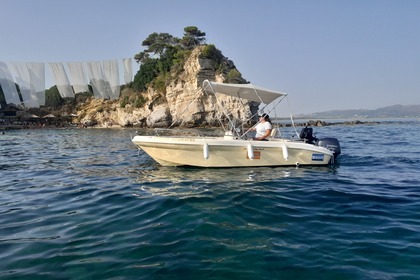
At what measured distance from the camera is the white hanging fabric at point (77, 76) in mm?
72875

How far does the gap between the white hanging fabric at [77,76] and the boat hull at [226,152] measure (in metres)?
69.0

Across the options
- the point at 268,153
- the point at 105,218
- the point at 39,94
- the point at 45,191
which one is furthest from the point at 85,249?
the point at 39,94

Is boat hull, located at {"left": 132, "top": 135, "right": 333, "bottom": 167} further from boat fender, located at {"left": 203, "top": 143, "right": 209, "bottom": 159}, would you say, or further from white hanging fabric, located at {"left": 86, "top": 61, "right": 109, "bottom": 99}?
white hanging fabric, located at {"left": 86, "top": 61, "right": 109, "bottom": 99}

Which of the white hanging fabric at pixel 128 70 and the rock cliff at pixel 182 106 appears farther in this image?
the white hanging fabric at pixel 128 70

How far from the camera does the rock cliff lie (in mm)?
58500

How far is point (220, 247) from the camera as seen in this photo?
4.79 meters

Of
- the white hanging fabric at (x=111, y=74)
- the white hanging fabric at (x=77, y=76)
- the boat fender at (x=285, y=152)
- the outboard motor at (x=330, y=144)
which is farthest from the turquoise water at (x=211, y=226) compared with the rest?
the white hanging fabric at (x=77, y=76)

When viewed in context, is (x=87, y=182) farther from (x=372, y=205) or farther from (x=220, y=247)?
(x=372, y=205)

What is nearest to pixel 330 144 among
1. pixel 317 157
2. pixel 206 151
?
pixel 317 157

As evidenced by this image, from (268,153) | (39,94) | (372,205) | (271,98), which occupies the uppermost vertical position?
(39,94)

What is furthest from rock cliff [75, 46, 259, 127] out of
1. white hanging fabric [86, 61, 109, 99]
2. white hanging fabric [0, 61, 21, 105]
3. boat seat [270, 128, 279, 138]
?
boat seat [270, 128, 279, 138]

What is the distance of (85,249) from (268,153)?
8.34 meters

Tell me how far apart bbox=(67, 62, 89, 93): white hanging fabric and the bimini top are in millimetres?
68450

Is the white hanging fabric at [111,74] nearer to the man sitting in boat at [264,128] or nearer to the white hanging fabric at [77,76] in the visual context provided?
the white hanging fabric at [77,76]
